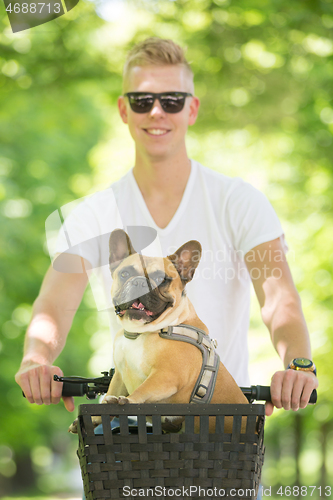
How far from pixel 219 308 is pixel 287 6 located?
4871 mm

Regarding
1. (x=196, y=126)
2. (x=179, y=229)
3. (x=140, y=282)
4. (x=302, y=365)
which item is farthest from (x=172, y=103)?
(x=196, y=126)

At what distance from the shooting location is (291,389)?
1.26 metres

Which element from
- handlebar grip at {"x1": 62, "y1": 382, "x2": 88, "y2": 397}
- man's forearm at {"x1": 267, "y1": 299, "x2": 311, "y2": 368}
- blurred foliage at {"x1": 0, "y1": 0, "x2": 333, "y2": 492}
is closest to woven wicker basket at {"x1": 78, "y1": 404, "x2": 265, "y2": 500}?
handlebar grip at {"x1": 62, "y1": 382, "x2": 88, "y2": 397}

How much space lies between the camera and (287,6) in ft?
17.5

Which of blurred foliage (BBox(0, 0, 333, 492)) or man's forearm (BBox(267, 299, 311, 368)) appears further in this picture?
blurred foliage (BBox(0, 0, 333, 492))

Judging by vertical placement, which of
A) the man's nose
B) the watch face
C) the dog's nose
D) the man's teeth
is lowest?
the watch face

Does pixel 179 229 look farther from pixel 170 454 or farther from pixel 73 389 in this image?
pixel 170 454

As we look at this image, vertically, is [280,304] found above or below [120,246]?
below

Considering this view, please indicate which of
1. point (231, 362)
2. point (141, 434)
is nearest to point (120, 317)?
point (141, 434)

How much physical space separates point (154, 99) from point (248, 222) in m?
0.54

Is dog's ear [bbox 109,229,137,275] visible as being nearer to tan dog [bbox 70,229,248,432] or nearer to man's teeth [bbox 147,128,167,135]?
tan dog [bbox 70,229,248,432]

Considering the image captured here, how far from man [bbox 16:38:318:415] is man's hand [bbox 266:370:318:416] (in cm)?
20

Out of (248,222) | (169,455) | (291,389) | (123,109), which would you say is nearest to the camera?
(169,455)

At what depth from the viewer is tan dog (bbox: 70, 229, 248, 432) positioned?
42.4 inches
